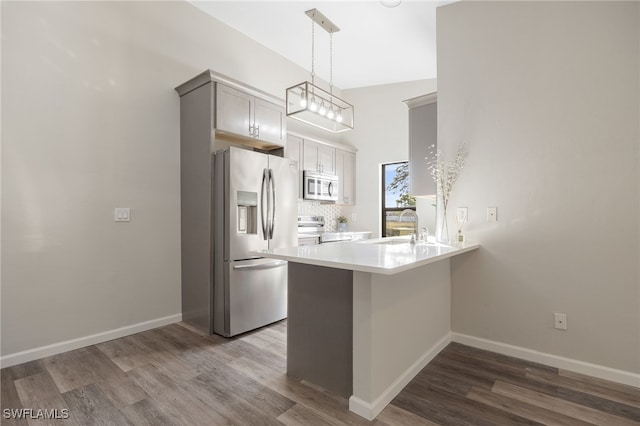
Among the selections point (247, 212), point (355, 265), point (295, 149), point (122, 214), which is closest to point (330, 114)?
point (247, 212)

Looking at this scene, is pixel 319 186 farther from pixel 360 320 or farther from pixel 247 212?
pixel 360 320

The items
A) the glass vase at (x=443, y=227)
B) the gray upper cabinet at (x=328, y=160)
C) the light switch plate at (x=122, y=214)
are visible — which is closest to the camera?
the glass vase at (x=443, y=227)

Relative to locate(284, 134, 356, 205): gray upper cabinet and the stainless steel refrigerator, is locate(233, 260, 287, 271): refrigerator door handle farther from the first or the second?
locate(284, 134, 356, 205): gray upper cabinet

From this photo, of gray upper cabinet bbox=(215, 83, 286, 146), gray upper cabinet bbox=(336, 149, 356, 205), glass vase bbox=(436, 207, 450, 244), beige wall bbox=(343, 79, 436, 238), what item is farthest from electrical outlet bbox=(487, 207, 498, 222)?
gray upper cabinet bbox=(336, 149, 356, 205)

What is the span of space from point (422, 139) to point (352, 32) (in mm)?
1607

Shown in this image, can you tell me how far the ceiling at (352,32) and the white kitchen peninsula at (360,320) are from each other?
2.63 m

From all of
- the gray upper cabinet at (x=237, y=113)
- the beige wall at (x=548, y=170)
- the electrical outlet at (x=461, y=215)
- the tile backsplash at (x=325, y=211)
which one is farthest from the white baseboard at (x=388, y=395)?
the tile backsplash at (x=325, y=211)

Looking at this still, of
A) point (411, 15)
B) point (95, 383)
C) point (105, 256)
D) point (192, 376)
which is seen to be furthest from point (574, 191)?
point (105, 256)

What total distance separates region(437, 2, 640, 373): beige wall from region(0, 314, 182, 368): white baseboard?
2799mm

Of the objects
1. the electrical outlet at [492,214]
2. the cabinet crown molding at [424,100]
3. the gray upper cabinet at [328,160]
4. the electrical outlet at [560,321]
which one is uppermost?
the cabinet crown molding at [424,100]

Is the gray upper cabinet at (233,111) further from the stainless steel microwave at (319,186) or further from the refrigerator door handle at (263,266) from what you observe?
the stainless steel microwave at (319,186)

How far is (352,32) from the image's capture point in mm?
3783

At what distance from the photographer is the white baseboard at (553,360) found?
2.13 metres

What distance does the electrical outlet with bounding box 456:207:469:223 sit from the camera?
279cm
